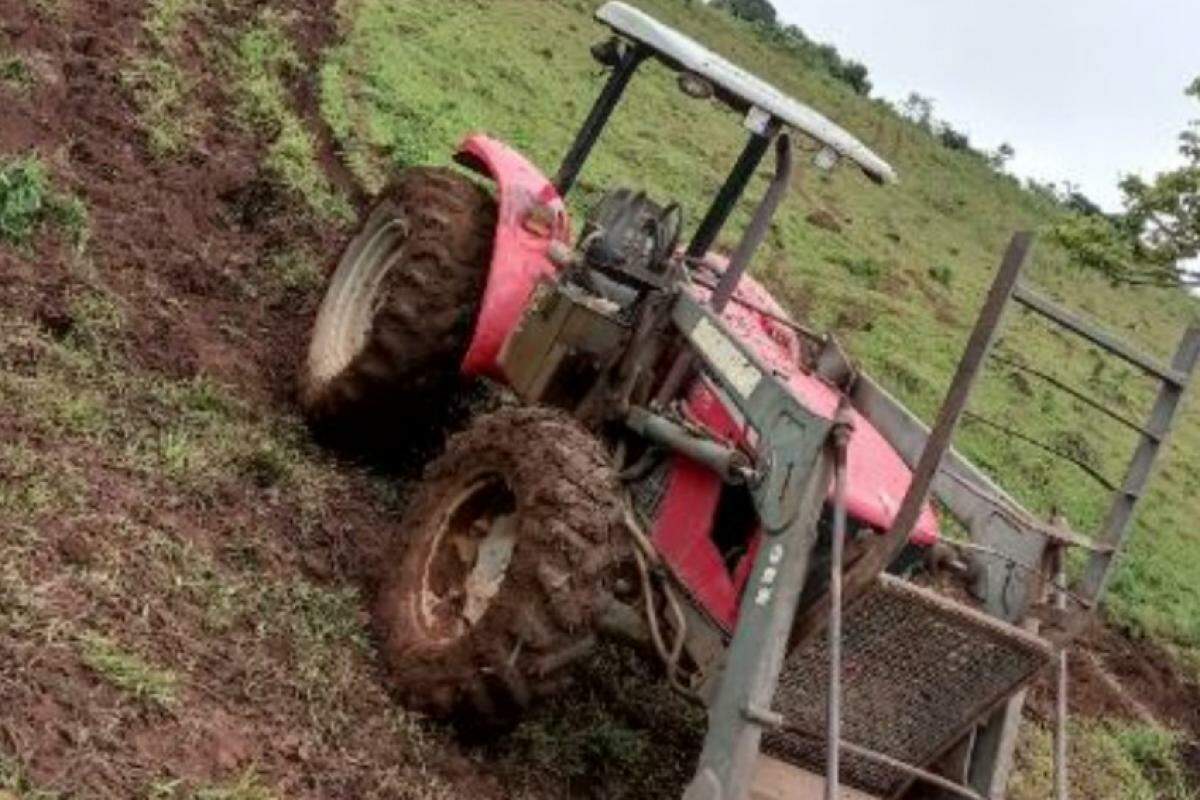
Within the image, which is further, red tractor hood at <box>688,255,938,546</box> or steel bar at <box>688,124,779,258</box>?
steel bar at <box>688,124,779,258</box>

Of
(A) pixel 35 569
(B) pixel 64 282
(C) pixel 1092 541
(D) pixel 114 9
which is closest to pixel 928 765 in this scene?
(C) pixel 1092 541

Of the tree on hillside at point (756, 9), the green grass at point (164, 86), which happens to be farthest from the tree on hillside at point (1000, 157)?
the green grass at point (164, 86)

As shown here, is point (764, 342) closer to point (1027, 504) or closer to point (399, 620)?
point (399, 620)

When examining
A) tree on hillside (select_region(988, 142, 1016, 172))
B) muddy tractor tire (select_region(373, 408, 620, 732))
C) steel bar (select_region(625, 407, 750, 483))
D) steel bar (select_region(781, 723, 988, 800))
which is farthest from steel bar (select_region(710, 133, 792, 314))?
tree on hillside (select_region(988, 142, 1016, 172))

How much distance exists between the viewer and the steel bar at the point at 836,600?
418 cm

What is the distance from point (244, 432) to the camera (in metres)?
6.46

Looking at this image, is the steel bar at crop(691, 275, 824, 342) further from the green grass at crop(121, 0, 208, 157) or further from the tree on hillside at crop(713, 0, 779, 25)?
the tree on hillside at crop(713, 0, 779, 25)

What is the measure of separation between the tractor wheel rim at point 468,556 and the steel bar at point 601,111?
6.44 ft

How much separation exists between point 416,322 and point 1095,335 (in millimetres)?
2849

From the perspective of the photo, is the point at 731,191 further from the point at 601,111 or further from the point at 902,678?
the point at 902,678

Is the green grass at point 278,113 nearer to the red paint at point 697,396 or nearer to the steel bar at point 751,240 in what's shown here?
the red paint at point 697,396

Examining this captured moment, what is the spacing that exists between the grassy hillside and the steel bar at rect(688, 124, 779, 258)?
1582 mm

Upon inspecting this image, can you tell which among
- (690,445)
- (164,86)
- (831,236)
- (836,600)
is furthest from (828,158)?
(831,236)

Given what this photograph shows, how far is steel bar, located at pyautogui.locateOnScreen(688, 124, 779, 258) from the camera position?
6.36 m
